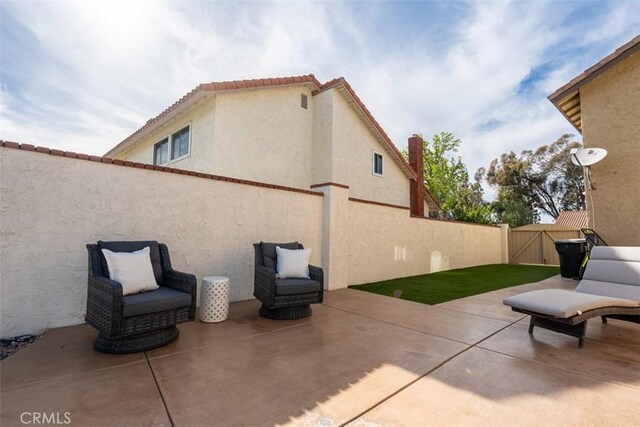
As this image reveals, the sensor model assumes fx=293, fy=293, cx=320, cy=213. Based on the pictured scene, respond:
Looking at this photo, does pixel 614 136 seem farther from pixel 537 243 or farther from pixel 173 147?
pixel 173 147

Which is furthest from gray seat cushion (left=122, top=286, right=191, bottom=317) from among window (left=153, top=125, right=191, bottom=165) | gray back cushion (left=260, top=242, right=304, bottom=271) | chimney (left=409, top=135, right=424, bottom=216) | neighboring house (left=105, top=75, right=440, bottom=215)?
chimney (left=409, top=135, right=424, bottom=216)

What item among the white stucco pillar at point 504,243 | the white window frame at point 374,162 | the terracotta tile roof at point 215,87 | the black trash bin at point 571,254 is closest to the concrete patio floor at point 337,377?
the black trash bin at point 571,254

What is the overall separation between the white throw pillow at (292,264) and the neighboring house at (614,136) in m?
7.91

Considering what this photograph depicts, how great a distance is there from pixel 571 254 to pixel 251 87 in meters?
11.0

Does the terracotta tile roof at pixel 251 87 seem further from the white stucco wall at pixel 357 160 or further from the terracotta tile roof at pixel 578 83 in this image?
the terracotta tile roof at pixel 578 83

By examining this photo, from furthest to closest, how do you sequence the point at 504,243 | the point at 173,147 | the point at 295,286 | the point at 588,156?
the point at 504,243 → the point at 173,147 → the point at 588,156 → the point at 295,286

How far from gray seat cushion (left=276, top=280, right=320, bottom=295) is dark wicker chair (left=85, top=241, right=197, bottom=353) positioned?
1.32 m

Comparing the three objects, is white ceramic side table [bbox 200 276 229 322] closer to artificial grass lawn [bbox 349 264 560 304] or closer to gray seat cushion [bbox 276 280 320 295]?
gray seat cushion [bbox 276 280 320 295]

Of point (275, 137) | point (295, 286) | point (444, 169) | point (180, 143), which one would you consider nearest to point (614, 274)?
point (295, 286)

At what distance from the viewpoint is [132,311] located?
3166 millimetres

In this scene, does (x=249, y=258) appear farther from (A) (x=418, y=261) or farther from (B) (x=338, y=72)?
(B) (x=338, y=72)

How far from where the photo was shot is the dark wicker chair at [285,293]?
4.55 metres

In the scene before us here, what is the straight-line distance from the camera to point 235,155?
8680 mm

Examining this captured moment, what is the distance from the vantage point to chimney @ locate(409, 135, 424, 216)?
1459 centimetres
